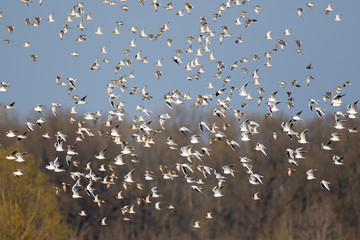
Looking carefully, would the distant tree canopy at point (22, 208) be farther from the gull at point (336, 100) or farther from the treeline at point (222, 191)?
the gull at point (336, 100)

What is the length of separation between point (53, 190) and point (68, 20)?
46.1 ft

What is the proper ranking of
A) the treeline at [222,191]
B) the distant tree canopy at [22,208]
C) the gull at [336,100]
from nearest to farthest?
the distant tree canopy at [22,208]
the gull at [336,100]
the treeline at [222,191]

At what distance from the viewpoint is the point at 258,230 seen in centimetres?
5372

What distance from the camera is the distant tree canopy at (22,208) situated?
3378cm

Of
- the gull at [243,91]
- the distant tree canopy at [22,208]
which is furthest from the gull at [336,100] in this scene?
the distant tree canopy at [22,208]

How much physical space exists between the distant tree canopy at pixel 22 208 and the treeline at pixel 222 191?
→ 9.51 meters

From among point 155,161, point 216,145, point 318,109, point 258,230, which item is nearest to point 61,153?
point 155,161

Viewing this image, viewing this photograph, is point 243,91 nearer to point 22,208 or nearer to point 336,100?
point 336,100

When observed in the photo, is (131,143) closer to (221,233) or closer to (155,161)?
(155,161)

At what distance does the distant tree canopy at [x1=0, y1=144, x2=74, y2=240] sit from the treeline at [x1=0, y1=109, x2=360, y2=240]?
9.51m

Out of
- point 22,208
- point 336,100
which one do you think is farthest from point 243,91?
point 22,208

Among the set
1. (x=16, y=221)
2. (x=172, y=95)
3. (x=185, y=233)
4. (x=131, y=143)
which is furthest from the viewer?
(x=131, y=143)

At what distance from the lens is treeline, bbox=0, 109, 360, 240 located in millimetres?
52000

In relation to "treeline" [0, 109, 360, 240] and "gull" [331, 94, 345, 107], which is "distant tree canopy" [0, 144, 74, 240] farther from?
"gull" [331, 94, 345, 107]
